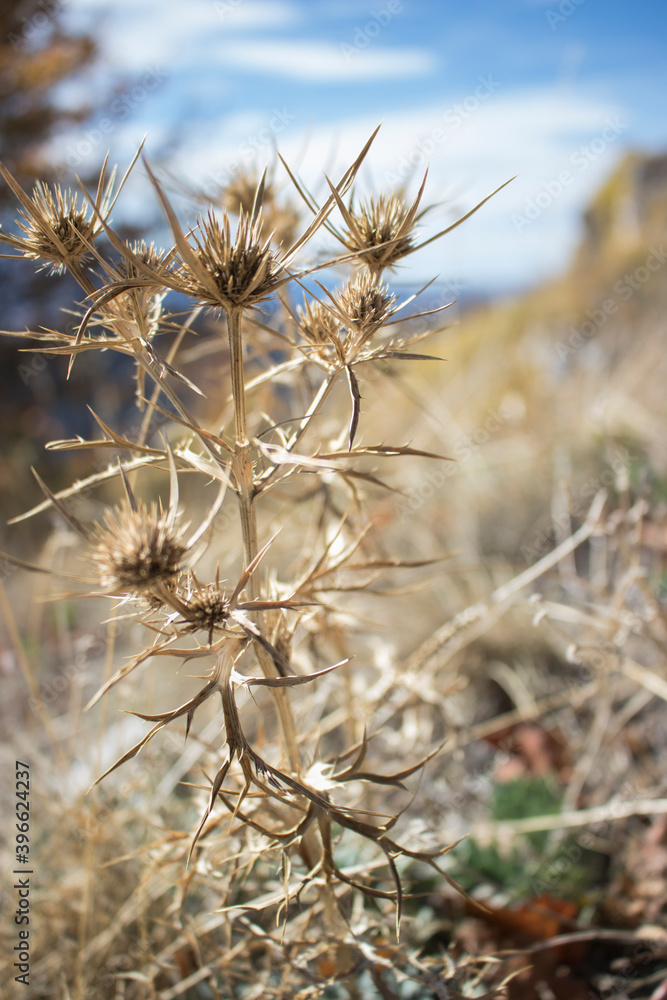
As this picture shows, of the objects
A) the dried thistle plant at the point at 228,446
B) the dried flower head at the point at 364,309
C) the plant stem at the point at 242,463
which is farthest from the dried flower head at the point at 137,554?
the dried flower head at the point at 364,309

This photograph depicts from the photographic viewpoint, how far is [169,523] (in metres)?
0.70

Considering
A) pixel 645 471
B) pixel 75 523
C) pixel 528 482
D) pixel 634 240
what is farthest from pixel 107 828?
pixel 634 240

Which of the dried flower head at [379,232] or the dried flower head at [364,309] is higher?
the dried flower head at [379,232]

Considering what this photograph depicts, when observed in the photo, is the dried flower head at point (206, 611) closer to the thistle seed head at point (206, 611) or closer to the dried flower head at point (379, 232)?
the thistle seed head at point (206, 611)

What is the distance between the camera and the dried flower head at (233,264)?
721 mm

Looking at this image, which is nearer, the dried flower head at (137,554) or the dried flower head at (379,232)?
the dried flower head at (137,554)

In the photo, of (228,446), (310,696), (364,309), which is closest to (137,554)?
(228,446)

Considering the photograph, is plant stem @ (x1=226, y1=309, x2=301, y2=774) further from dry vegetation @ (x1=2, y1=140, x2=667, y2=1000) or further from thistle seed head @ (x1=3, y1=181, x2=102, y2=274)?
thistle seed head @ (x1=3, y1=181, x2=102, y2=274)

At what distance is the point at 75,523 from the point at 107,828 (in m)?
1.19

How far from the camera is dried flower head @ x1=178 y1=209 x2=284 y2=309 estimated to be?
721 mm

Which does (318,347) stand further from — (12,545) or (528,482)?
(12,545)

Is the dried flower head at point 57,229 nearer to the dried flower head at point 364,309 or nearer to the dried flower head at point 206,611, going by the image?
the dried flower head at point 364,309

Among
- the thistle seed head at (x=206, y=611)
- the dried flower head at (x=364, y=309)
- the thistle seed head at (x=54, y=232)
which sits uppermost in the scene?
the thistle seed head at (x=54, y=232)

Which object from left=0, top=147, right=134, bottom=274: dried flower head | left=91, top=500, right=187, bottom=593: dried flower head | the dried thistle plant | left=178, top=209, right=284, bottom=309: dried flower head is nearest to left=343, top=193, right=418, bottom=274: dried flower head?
the dried thistle plant
